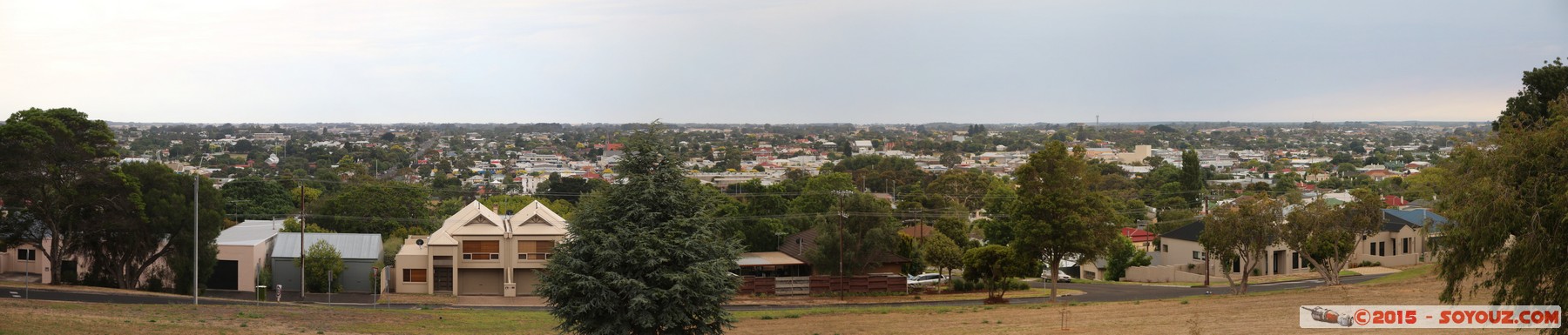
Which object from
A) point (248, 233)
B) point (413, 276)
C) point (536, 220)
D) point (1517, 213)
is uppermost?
point (1517, 213)

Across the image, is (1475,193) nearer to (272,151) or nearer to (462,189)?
(462,189)

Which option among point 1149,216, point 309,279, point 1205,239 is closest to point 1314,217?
point 1205,239

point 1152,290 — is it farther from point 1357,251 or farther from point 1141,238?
point 1141,238

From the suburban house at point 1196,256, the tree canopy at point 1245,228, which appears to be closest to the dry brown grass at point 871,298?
the tree canopy at point 1245,228

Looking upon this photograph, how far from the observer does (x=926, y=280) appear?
140ft

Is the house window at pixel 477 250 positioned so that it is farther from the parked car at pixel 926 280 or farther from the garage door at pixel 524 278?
the parked car at pixel 926 280

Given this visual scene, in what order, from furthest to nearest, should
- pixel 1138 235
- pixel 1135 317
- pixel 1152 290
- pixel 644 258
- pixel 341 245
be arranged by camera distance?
pixel 1138 235 < pixel 341 245 < pixel 1152 290 < pixel 1135 317 < pixel 644 258

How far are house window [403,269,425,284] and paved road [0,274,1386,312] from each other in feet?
16.1

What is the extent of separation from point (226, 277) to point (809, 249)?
69.1 feet

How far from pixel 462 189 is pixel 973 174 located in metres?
39.8

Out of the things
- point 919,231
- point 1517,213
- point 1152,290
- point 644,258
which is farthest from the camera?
point 919,231

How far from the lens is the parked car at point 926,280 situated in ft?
137

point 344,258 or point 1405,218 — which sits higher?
point 1405,218

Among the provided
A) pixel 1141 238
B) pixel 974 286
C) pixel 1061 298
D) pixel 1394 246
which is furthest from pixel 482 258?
pixel 1394 246
